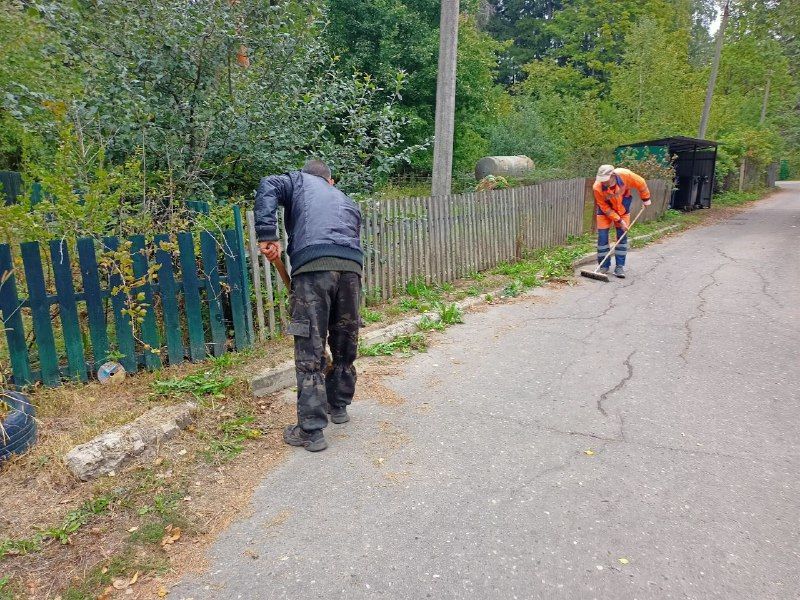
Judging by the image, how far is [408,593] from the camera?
2557 mm

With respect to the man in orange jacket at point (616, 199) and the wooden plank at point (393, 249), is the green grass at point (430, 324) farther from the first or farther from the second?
the man in orange jacket at point (616, 199)

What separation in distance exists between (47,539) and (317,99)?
550 cm

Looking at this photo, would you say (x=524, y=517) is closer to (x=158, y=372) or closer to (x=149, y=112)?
(x=158, y=372)

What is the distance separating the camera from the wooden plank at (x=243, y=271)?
5098 millimetres

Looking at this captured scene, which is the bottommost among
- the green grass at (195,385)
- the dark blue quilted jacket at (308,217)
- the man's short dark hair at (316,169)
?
the green grass at (195,385)

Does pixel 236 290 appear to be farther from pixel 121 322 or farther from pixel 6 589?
pixel 6 589

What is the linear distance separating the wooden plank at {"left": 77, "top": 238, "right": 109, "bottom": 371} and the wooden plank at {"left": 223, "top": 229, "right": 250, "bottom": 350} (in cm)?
105

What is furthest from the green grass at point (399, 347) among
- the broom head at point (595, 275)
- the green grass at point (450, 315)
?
the broom head at point (595, 275)

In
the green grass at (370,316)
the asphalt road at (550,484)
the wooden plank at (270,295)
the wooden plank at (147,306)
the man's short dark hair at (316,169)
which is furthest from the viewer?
the green grass at (370,316)

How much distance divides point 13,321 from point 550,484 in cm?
392

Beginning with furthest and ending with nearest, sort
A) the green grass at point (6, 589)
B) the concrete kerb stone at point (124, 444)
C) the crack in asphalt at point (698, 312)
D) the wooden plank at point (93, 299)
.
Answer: the crack in asphalt at point (698, 312), the wooden plank at point (93, 299), the concrete kerb stone at point (124, 444), the green grass at point (6, 589)

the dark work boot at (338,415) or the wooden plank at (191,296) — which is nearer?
the dark work boot at (338,415)

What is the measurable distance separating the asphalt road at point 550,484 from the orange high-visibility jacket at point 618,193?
3.60 metres

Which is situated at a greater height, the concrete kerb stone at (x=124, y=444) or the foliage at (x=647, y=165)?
the foliage at (x=647, y=165)
